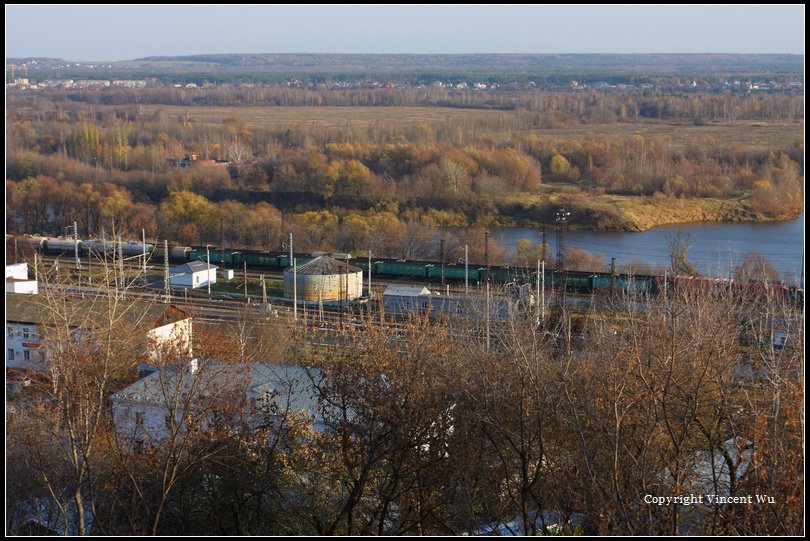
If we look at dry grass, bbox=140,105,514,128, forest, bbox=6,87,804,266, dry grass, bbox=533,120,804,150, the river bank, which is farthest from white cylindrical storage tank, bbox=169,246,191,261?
dry grass, bbox=140,105,514,128

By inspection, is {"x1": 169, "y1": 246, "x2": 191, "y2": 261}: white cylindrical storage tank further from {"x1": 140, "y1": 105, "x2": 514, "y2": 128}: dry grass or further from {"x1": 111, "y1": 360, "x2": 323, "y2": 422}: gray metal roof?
{"x1": 140, "y1": 105, "x2": 514, "y2": 128}: dry grass

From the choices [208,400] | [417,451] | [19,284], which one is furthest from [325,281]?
[417,451]

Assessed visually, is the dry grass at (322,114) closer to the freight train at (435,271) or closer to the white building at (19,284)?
the freight train at (435,271)

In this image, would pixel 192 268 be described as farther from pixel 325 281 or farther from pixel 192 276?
pixel 325 281

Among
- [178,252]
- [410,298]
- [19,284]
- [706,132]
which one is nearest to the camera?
[19,284]

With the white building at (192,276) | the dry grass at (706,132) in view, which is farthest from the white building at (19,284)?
the dry grass at (706,132)

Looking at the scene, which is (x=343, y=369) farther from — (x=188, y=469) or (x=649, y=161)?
(x=649, y=161)

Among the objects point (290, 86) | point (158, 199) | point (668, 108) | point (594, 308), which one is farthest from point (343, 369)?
point (290, 86)
